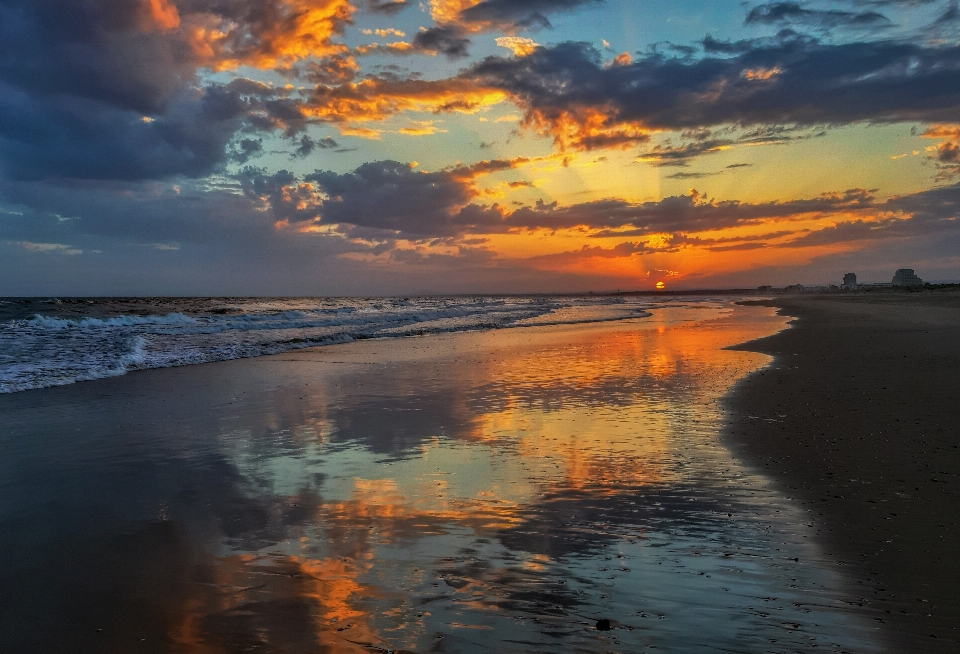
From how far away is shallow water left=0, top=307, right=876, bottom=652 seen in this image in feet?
13.3

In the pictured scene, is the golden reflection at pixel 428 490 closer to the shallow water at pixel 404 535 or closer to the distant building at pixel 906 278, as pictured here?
the shallow water at pixel 404 535

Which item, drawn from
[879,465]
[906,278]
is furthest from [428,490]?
[906,278]

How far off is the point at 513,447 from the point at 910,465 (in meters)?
4.94

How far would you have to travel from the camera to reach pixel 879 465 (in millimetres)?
7383

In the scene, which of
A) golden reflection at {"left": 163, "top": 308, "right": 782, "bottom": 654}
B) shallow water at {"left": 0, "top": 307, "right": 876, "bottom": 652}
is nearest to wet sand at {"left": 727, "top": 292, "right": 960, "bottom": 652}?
shallow water at {"left": 0, "top": 307, "right": 876, "bottom": 652}

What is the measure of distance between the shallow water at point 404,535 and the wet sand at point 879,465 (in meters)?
0.34

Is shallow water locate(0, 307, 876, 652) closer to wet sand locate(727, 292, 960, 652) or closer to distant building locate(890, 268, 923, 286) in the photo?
wet sand locate(727, 292, 960, 652)

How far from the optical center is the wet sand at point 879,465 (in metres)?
4.35

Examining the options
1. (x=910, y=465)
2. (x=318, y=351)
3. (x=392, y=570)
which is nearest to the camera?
(x=392, y=570)

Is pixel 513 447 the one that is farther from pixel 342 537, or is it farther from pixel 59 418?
pixel 59 418

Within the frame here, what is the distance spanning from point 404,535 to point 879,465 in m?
5.81

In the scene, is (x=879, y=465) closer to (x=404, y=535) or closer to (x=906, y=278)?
(x=404, y=535)

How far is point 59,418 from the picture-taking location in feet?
38.6

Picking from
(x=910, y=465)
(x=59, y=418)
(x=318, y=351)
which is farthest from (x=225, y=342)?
(x=910, y=465)
